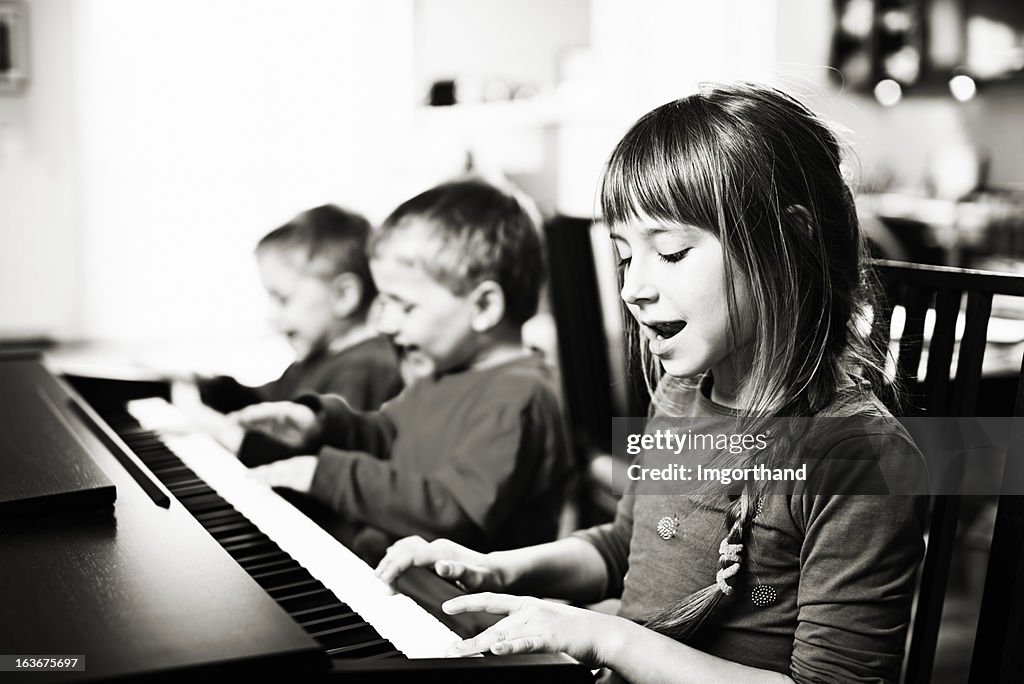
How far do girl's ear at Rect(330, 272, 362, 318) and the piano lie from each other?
60 cm

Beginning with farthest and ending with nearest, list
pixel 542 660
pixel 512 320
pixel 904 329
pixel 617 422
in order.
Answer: pixel 617 422, pixel 512 320, pixel 904 329, pixel 542 660

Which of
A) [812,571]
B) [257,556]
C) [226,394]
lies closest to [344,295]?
[226,394]

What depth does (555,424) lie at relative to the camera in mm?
1348

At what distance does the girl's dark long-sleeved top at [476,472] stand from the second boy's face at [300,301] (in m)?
0.47

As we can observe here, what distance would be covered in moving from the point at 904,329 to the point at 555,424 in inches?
19.5

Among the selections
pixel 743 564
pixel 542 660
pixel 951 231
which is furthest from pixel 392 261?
pixel 951 231

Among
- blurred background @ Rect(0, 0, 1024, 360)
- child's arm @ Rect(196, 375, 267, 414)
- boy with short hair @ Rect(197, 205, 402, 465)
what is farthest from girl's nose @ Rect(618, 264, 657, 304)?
blurred background @ Rect(0, 0, 1024, 360)

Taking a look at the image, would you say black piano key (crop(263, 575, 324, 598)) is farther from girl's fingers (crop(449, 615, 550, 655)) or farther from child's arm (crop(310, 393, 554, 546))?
child's arm (crop(310, 393, 554, 546))

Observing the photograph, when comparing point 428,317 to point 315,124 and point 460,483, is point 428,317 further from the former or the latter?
point 315,124

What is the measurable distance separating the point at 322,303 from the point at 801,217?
112cm

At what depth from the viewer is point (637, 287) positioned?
866 mm

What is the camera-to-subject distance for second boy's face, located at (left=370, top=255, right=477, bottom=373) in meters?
1.42

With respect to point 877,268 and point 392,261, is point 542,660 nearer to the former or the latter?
point 877,268

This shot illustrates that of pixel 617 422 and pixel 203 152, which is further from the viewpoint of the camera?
pixel 203 152
